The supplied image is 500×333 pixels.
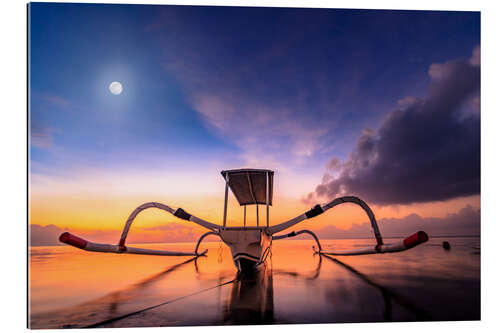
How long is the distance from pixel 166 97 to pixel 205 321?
18.3 ft

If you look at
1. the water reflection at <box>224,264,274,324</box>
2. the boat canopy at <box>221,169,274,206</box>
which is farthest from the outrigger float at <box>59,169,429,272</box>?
the water reflection at <box>224,264,274,324</box>

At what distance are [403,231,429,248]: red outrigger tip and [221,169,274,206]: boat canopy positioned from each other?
5381mm

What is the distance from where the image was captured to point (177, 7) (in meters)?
6.21

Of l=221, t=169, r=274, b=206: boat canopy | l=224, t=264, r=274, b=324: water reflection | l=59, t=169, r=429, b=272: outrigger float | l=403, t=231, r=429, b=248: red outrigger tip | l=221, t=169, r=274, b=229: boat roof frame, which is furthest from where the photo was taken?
l=221, t=169, r=274, b=206: boat canopy

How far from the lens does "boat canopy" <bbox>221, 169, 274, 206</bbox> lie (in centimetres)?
1006

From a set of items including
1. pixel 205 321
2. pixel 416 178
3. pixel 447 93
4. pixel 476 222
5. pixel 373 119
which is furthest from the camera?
pixel 373 119

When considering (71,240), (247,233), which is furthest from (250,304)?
(71,240)

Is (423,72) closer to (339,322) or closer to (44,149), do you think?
(339,322)

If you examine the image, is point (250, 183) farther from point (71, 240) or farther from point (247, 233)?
point (71, 240)

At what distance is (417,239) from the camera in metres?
4.79

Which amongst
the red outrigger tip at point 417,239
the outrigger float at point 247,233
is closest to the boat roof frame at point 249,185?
the outrigger float at point 247,233

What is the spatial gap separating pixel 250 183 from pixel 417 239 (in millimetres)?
7492

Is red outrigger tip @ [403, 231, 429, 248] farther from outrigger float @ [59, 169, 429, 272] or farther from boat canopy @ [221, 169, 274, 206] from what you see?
boat canopy @ [221, 169, 274, 206]

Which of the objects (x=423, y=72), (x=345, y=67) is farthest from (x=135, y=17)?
(x=423, y=72)
